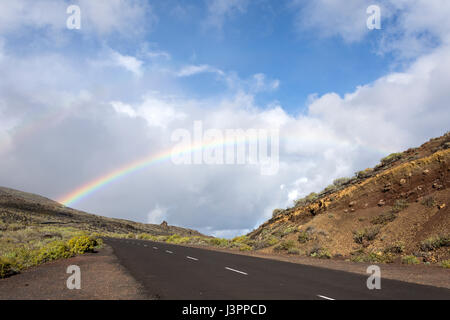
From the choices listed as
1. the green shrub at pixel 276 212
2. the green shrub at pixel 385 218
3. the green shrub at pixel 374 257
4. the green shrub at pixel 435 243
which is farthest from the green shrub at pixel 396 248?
the green shrub at pixel 276 212

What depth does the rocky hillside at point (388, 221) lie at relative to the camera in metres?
18.8

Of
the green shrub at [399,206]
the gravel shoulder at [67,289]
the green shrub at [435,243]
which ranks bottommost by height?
the gravel shoulder at [67,289]

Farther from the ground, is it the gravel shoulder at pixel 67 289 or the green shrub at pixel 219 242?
the green shrub at pixel 219 242

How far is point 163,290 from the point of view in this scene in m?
9.18

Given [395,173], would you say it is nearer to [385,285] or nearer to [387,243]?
[387,243]

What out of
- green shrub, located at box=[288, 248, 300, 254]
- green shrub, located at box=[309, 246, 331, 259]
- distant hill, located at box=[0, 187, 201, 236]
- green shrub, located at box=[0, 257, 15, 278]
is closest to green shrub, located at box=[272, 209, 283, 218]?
green shrub, located at box=[288, 248, 300, 254]

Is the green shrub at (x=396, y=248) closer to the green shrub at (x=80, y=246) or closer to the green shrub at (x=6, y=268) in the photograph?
the green shrub at (x=6, y=268)

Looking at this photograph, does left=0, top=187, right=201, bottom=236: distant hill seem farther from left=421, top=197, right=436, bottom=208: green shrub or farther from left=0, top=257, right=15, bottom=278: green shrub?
left=421, top=197, right=436, bottom=208: green shrub

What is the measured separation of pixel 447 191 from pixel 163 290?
2051 centimetres

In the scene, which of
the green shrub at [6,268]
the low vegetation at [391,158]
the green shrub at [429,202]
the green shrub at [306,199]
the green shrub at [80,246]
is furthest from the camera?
the green shrub at [306,199]

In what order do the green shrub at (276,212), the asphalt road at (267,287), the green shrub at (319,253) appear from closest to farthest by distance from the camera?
the asphalt road at (267,287) → the green shrub at (319,253) → the green shrub at (276,212)

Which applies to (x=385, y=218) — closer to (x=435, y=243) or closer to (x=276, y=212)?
(x=435, y=243)

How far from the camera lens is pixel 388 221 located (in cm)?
2330

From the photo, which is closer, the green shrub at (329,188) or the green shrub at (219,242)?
the green shrub at (219,242)
